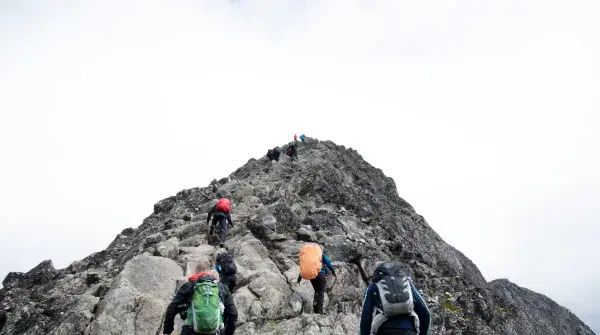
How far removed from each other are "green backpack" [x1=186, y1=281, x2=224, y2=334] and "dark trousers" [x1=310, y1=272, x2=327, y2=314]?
6.50 m

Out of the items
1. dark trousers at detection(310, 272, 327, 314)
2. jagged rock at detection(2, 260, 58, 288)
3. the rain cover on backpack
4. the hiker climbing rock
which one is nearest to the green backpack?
the rain cover on backpack

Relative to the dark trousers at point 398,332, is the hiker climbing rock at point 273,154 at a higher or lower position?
higher

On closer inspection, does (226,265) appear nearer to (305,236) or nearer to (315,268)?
(315,268)

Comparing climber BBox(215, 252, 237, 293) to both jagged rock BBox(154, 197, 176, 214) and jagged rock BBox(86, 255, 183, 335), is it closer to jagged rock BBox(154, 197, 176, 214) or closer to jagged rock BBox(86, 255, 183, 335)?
jagged rock BBox(86, 255, 183, 335)

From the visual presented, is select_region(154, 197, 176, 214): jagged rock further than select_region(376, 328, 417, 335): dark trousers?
Yes

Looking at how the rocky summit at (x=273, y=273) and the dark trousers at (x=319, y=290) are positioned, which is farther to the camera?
the dark trousers at (x=319, y=290)

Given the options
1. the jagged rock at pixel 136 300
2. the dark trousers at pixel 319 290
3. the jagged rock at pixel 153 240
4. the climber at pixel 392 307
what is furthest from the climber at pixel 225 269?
the jagged rock at pixel 153 240

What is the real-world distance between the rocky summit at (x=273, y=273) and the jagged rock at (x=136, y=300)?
0.04 meters

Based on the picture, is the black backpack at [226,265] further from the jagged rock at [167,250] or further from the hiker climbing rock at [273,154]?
the hiker climbing rock at [273,154]

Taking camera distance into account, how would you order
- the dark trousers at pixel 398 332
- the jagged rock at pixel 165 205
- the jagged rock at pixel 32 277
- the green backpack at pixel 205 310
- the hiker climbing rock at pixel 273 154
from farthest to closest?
the hiker climbing rock at pixel 273 154, the jagged rock at pixel 165 205, the jagged rock at pixel 32 277, the green backpack at pixel 205 310, the dark trousers at pixel 398 332

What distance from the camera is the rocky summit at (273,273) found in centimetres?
1505

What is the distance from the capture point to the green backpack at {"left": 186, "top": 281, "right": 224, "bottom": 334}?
9031mm

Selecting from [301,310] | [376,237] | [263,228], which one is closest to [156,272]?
[301,310]

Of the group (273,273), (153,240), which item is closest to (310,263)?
(273,273)
